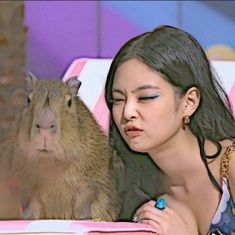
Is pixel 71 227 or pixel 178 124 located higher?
pixel 178 124

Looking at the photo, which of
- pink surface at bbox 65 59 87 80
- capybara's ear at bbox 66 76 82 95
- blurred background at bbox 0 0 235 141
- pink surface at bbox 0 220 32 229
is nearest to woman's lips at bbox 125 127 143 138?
capybara's ear at bbox 66 76 82 95

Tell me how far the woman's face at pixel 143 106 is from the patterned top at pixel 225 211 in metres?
0.11

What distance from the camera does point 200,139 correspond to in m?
1.19

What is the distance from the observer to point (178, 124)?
1162 millimetres

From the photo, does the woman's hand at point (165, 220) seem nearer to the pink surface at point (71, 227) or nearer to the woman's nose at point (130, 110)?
the pink surface at point (71, 227)

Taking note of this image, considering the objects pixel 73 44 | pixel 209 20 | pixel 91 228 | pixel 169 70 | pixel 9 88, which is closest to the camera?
pixel 91 228

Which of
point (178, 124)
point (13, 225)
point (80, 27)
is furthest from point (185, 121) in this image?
point (80, 27)

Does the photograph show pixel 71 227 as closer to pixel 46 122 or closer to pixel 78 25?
pixel 46 122

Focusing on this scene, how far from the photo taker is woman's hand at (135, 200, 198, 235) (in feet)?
3.73

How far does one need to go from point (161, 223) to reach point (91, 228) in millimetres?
169

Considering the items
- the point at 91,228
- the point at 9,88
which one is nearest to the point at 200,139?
the point at 91,228

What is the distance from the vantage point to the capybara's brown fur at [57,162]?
1.08 meters

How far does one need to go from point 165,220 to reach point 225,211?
A: 113 millimetres

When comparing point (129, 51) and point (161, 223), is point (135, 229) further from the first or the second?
point (129, 51)
